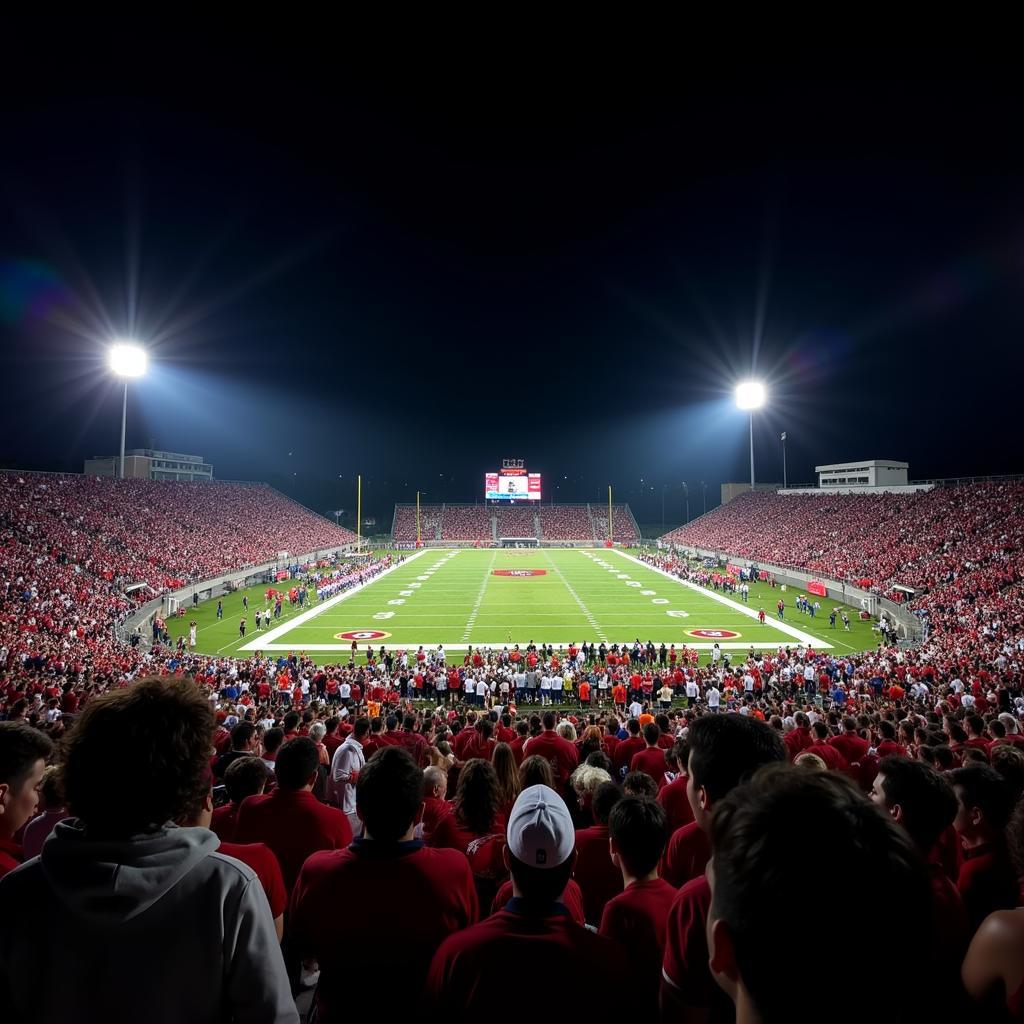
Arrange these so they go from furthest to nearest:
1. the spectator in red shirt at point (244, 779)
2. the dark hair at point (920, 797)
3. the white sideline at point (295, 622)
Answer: the white sideline at point (295, 622)
the spectator in red shirt at point (244, 779)
the dark hair at point (920, 797)

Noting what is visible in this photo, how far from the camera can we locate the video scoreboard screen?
86.0 metres

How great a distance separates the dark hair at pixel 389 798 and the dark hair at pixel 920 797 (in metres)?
2.49

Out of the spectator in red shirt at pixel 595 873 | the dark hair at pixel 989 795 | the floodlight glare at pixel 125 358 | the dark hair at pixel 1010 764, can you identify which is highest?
the floodlight glare at pixel 125 358

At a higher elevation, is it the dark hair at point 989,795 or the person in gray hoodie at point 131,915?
the person in gray hoodie at point 131,915

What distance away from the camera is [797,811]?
1.25m

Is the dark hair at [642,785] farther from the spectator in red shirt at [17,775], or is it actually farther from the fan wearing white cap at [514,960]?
the spectator in red shirt at [17,775]

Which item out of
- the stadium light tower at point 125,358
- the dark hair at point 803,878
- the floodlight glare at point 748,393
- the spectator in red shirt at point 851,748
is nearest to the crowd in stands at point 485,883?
the dark hair at point 803,878

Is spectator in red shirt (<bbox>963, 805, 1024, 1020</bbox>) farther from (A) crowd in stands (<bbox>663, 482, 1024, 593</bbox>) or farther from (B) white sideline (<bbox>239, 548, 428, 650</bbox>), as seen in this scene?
(A) crowd in stands (<bbox>663, 482, 1024, 593</bbox>)

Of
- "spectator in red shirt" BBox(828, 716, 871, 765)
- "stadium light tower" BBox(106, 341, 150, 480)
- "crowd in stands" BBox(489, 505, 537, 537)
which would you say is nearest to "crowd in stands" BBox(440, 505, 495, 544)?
"crowd in stands" BBox(489, 505, 537, 537)

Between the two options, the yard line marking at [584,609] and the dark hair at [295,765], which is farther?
the yard line marking at [584,609]

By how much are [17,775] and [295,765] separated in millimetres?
1525

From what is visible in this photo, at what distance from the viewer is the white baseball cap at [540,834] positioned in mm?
2242

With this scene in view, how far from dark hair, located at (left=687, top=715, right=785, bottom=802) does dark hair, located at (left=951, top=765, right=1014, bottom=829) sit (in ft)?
4.91

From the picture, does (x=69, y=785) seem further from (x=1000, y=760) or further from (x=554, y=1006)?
(x=1000, y=760)
